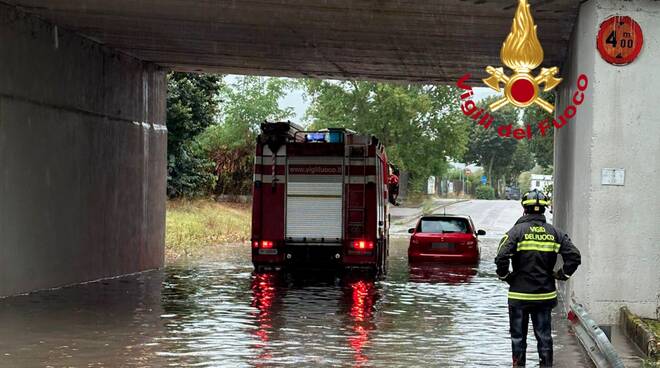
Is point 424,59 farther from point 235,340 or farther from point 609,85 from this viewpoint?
point 235,340

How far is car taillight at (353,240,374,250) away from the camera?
22047 mm

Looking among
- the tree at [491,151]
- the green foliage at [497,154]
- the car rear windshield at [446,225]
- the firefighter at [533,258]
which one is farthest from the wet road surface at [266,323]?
the tree at [491,151]

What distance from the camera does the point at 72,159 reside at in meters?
19.7

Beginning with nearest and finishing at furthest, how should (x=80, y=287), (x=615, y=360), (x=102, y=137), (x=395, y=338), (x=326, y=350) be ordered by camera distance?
(x=615, y=360)
(x=326, y=350)
(x=395, y=338)
(x=80, y=287)
(x=102, y=137)

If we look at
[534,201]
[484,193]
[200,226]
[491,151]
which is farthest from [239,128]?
[491,151]

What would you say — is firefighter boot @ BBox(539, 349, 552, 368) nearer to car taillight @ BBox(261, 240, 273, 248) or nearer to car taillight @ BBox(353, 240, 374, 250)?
car taillight @ BBox(353, 240, 374, 250)

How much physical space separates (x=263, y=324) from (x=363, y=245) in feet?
25.8

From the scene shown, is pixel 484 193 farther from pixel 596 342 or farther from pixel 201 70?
pixel 596 342

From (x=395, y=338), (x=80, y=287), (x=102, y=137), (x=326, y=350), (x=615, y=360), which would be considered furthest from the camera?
(x=102, y=137)

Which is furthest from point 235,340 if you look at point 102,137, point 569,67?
point 102,137

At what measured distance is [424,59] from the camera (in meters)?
21.7

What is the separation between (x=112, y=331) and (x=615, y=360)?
7.15 meters

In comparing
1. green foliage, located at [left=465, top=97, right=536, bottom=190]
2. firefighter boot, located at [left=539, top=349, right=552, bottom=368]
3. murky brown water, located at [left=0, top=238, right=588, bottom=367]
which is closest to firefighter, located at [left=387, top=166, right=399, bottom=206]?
murky brown water, located at [left=0, top=238, right=588, bottom=367]

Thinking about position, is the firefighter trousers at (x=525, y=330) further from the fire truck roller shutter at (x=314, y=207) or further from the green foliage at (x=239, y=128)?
the green foliage at (x=239, y=128)
